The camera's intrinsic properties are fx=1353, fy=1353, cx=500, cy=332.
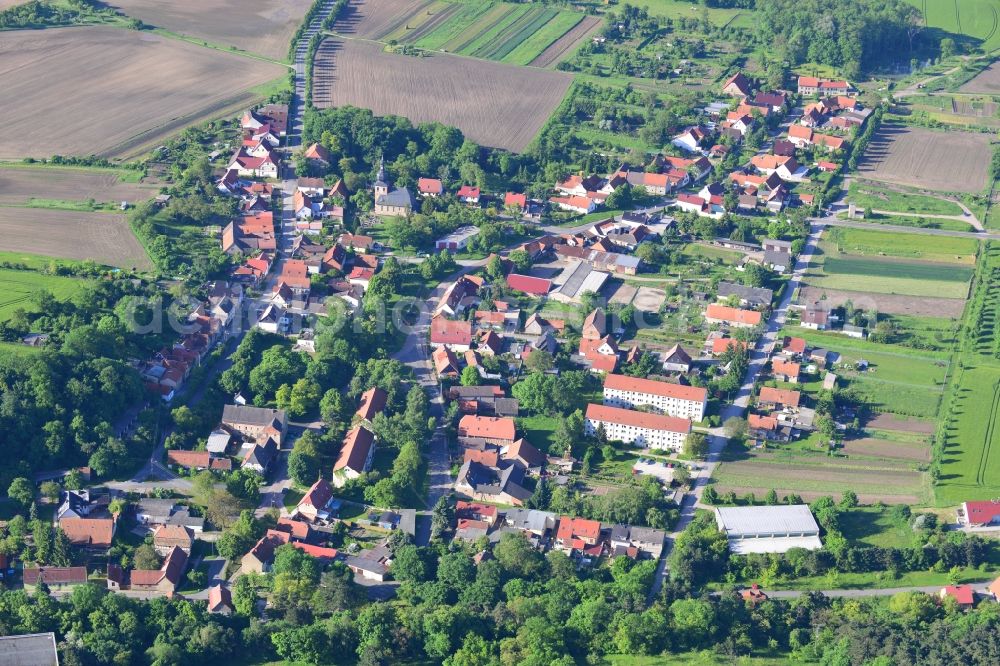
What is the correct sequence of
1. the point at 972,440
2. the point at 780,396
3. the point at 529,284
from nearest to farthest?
the point at 972,440, the point at 780,396, the point at 529,284

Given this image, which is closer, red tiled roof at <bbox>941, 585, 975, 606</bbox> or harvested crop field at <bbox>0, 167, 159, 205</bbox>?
red tiled roof at <bbox>941, 585, 975, 606</bbox>

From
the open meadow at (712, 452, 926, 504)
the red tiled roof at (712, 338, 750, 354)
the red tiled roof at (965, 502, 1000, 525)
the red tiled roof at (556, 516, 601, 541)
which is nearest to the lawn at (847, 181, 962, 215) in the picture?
the red tiled roof at (712, 338, 750, 354)

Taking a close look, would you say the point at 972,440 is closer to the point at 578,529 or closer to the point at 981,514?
the point at 981,514

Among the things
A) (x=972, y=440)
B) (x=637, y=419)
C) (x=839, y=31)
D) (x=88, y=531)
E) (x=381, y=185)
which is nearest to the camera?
(x=88, y=531)

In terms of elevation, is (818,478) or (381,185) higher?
(381,185)

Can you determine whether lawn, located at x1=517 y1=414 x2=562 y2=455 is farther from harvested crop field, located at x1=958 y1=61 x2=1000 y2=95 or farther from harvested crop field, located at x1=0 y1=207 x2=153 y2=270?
harvested crop field, located at x1=958 y1=61 x2=1000 y2=95

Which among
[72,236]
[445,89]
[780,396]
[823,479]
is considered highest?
[445,89]

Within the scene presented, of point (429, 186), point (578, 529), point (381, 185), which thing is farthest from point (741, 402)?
point (381, 185)

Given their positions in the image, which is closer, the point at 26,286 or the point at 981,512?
the point at 981,512
